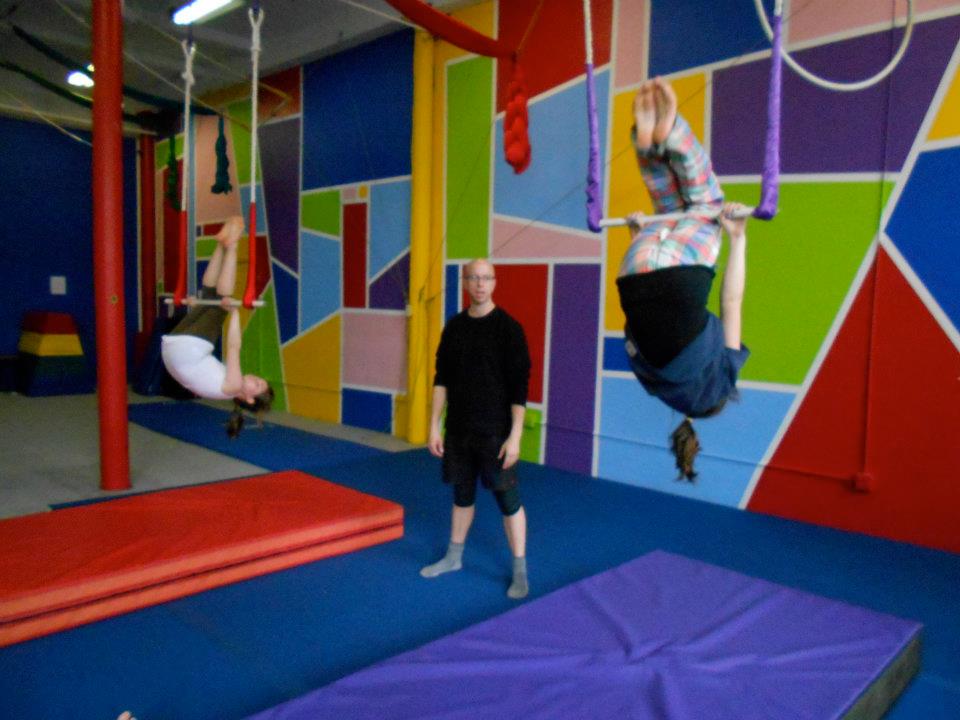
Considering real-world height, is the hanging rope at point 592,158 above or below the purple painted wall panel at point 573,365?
above

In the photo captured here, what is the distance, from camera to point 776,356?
4.34 metres

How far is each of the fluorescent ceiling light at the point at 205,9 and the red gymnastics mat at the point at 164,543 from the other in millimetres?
4024

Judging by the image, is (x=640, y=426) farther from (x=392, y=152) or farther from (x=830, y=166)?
(x=392, y=152)

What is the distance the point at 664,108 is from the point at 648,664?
1.69 meters

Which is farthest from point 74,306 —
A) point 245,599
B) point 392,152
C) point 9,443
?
point 245,599

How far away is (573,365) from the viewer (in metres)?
5.32

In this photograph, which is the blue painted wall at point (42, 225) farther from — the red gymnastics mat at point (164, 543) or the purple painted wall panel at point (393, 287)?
the red gymnastics mat at point (164, 543)

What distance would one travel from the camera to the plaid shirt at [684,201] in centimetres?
223

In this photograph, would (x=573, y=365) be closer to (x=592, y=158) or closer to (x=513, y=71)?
(x=513, y=71)

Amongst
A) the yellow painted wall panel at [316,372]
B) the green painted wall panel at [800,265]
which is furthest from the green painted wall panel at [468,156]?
the green painted wall panel at [800,265]

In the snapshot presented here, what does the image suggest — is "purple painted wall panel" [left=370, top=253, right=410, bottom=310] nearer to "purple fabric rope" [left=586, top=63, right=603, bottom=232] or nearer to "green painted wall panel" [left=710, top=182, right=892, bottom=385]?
"green painted wall panel" [left=710, top=182, right=892, bottom=385]

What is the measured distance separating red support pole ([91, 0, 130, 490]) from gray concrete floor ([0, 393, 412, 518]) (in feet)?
0.98

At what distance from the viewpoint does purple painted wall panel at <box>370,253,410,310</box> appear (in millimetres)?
6500

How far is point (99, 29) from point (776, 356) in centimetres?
449
